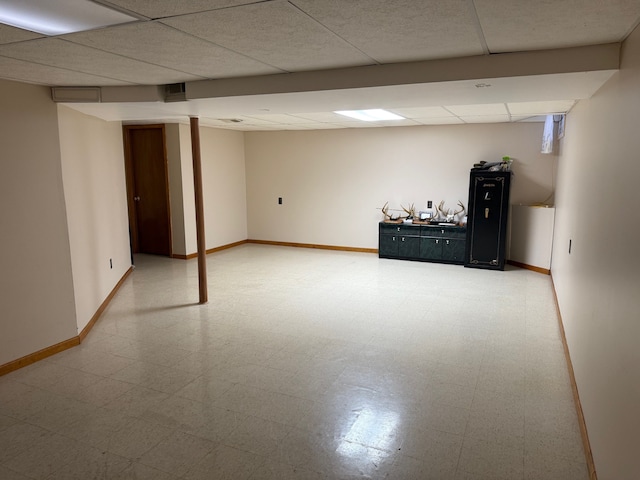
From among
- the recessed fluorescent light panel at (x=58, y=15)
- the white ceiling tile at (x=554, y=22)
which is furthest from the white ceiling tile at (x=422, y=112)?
A: the recessed fluorescent light panel at (x=58, y=15)

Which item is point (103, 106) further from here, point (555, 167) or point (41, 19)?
point (555, 167)

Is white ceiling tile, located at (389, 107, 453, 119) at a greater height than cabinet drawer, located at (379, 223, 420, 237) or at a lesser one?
greater

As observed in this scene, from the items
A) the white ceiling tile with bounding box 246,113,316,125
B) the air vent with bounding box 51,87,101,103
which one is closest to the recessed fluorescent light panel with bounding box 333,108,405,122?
the white ceiling tile with bounding box 246,113,316,125

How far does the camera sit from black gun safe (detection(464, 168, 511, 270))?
21.3 feet

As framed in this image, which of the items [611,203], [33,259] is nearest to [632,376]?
[611,203]

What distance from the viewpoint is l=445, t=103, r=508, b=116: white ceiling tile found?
498cm

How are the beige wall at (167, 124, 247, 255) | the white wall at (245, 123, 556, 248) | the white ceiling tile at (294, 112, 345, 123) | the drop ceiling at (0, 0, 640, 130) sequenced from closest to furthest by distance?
1. the drop ceiling at (0, 0, 640, 130)
2. the white ceiling tile at (294, 112, 345, 123)
3. the white wall at (245, 123, 556, 248)
4. the beige wall at (167, 124, 247, 255)

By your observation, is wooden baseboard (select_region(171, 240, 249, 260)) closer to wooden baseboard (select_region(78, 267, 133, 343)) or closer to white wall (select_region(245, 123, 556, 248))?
white wall (select_region(245, 123, 556, 248))

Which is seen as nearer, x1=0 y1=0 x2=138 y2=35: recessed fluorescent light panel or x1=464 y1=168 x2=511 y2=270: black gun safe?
x1=0 y1=0 x2=138 y2=35: recessed fluorescent light panel

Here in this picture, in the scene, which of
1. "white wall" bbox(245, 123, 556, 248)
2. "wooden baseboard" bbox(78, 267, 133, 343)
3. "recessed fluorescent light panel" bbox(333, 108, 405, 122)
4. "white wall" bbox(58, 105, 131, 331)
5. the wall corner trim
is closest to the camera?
"white wall" bbox(58, 105, 131, 331)

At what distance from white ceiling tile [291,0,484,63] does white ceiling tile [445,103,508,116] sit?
94.9 inches

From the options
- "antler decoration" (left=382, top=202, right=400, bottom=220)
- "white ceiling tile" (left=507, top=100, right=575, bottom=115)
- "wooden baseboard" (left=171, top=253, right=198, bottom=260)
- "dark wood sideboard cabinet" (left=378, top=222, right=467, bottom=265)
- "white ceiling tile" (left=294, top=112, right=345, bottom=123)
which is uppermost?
"white ceiling tile" (left=294, top=112, right=345, bottom=123)

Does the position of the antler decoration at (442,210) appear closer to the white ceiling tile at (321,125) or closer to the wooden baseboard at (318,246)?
the wooden baseboard at (318,246)

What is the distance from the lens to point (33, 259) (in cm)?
362
